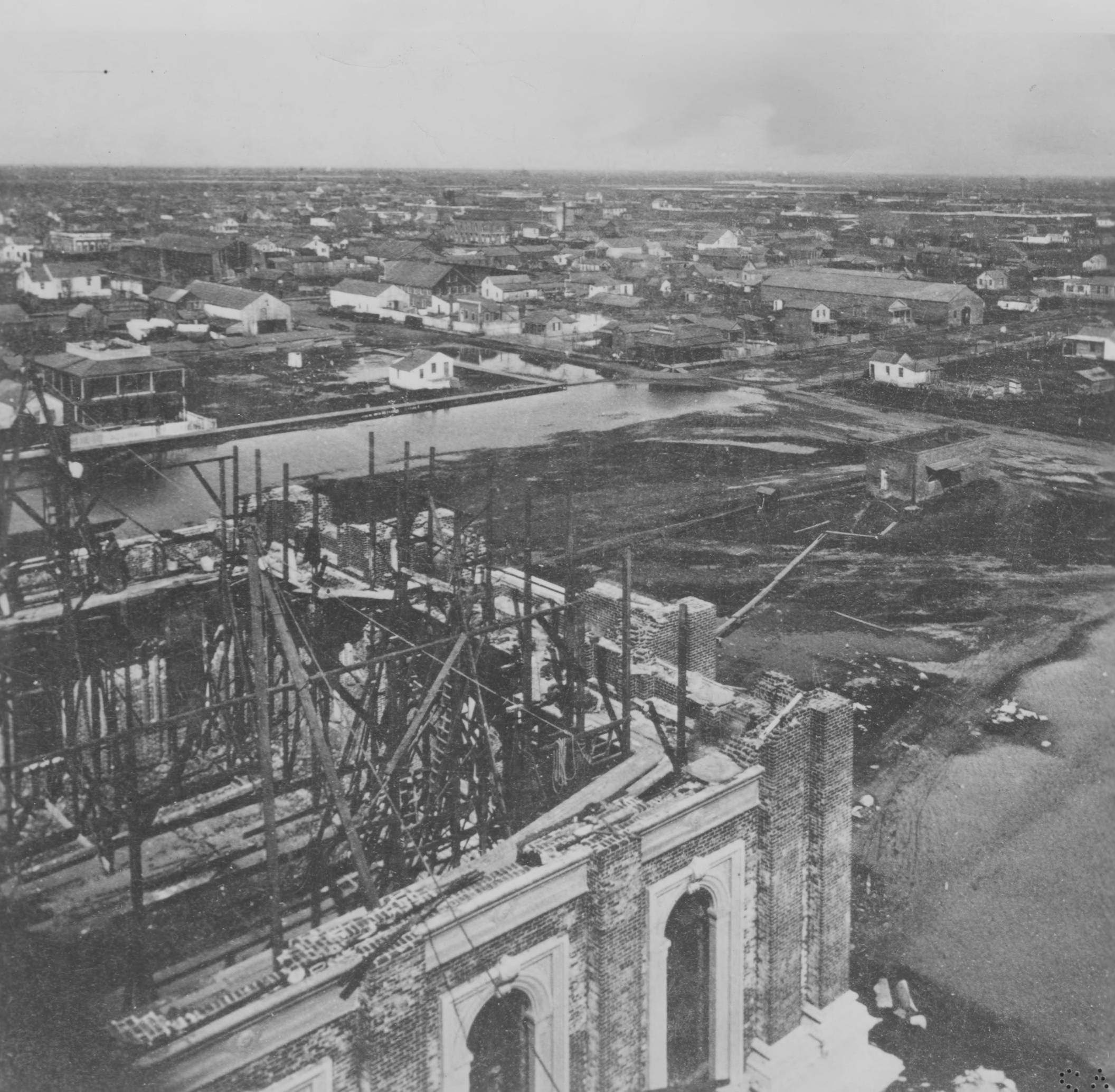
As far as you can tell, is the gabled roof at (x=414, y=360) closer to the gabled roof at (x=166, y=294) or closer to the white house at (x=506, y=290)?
the gabled roof at (x=166, y=294)

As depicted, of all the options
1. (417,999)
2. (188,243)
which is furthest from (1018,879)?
(188,243)

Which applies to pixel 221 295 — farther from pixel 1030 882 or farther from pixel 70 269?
pixel 1030 882

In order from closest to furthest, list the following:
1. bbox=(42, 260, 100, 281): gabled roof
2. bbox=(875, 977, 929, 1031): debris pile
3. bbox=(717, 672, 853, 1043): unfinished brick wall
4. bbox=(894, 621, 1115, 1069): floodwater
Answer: bbox=(717, 672, 853, 1043): unfinished brick wall < bbox=(875, 977, 929, 1031): debris pile < bbox=(894, 621, 1115, 1069): floodwater < bbox=(42, 260, 100, 281): gabled roof

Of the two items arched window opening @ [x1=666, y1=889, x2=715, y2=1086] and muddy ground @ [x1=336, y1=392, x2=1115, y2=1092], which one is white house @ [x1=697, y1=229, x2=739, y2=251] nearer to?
muddy ground @ [x1=336, y1=392, x2=1115, y2=1092]

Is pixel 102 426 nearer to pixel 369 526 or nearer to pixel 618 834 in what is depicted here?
pixel 369 526

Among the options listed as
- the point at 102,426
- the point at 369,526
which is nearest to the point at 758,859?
the point at 369,526

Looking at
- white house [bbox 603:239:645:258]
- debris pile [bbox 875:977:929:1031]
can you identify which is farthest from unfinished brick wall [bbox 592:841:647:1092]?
white house [bbox 603:239:645:258]
